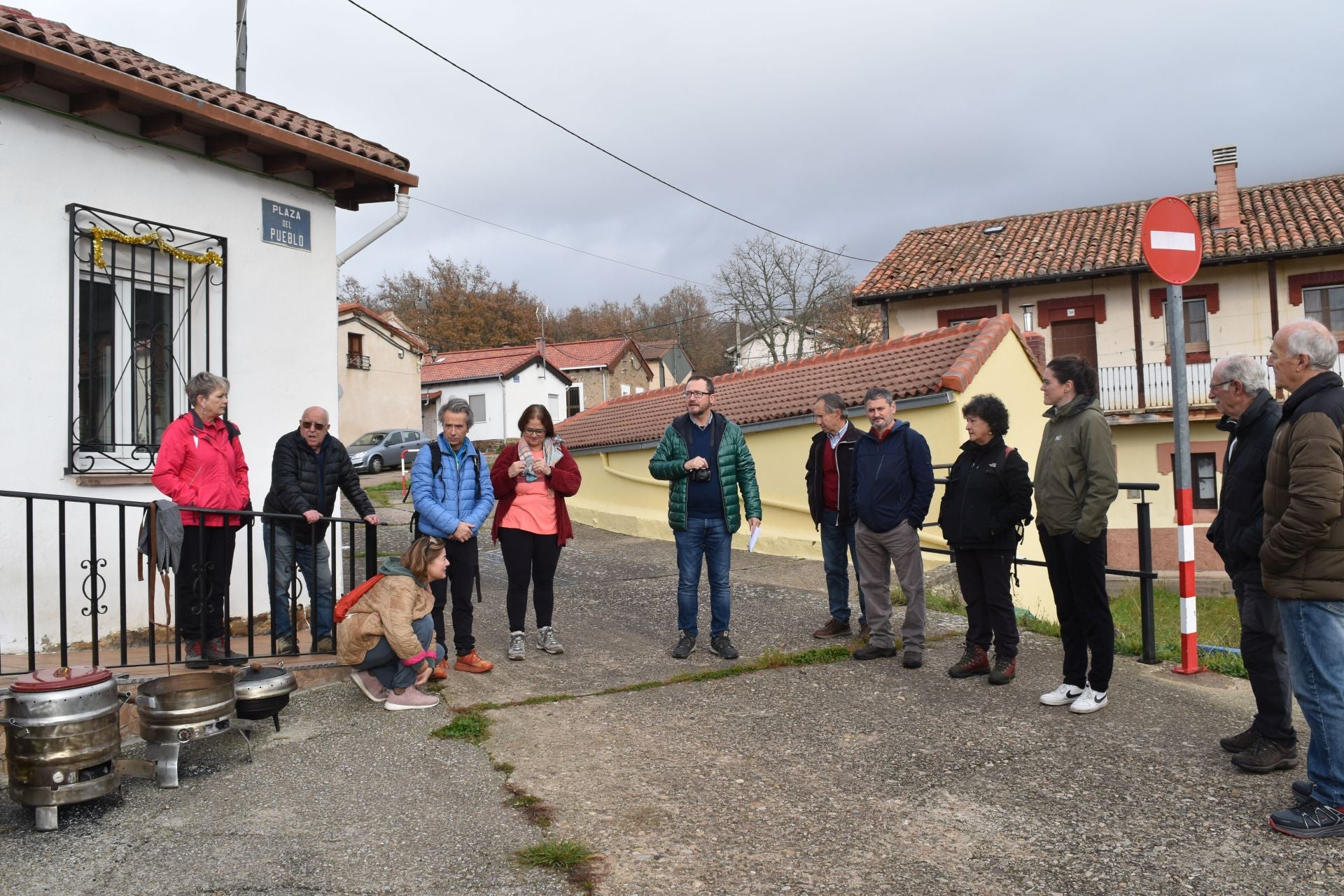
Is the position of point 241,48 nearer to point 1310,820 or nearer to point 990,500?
point 990,500

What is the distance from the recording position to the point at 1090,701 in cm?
473

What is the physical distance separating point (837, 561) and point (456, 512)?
2641mm

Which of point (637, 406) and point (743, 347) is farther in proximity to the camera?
point (743, 347)

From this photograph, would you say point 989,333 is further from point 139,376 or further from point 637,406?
point 139,376

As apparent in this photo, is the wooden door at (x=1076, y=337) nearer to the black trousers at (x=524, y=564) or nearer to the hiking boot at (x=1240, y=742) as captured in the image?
the black trousers at (x=524, y=564)

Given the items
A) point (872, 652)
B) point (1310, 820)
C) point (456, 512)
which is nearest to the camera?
point (1310, 820)

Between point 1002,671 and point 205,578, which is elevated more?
point 205,578

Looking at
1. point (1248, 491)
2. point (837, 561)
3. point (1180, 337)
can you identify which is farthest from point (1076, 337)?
point (1248, 491)

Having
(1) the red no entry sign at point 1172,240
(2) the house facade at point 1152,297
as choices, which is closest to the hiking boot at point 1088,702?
(1) the red no entry sign at point 1172,240

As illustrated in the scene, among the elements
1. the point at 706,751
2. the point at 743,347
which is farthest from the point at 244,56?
the point at 743,347

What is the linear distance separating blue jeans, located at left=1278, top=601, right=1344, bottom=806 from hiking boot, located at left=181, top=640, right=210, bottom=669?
4.98 m

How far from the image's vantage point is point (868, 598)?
598 cm

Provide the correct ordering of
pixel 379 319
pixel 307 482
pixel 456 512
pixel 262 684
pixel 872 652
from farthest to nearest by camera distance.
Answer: pixel 379 319 → pixel 872 652 → pixel 307 482 → pixel 456 512 → pixel 262 684

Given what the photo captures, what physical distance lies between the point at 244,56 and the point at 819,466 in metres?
7.21
